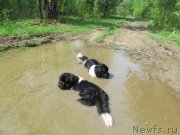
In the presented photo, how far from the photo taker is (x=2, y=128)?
6.07 m

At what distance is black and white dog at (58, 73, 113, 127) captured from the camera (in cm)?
664

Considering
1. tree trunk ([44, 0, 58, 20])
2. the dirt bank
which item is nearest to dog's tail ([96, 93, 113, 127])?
the dirt bank

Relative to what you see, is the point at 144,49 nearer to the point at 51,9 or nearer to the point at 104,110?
the point at 104,110

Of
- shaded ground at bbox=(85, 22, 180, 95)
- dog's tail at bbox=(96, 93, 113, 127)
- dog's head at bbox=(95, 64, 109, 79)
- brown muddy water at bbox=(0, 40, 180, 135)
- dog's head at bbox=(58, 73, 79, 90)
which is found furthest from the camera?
shaded ground at bbox=(85, 22, 180, 95)

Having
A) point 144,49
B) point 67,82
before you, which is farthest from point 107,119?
point 144,49

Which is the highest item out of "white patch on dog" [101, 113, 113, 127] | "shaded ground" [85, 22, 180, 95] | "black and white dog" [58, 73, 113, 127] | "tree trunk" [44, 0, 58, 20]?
"tree trunk" [44, 0, 58, 20]

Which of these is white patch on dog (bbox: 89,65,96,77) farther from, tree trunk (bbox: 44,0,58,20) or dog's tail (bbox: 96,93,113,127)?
tree trunk (bbox: 44,0,58,20)

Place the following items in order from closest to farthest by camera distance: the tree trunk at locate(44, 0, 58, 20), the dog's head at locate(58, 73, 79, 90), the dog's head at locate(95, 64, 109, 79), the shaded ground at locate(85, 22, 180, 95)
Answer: the dog's head at locate(58, 73, 79, 90) → the dog's head at locate(95, 64, 109, 79) → the shaded ground at locate(85, 22, 180, 95) → the tree trunk at locate(44, 0, 58, 20)

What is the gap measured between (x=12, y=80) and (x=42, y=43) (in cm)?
573

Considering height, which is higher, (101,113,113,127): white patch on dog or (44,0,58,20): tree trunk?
(44,0,58,20): tree trunk

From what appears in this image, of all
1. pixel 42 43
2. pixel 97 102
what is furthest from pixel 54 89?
pixel 42 43

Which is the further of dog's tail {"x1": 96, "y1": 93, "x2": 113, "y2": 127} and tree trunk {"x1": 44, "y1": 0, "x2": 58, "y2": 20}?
tree trunk {"x1": 44, "y1": 0, "x2": 58, "y2": 20}

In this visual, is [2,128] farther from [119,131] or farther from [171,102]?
[171,102]

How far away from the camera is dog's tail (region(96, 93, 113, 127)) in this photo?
6367 millimetres
